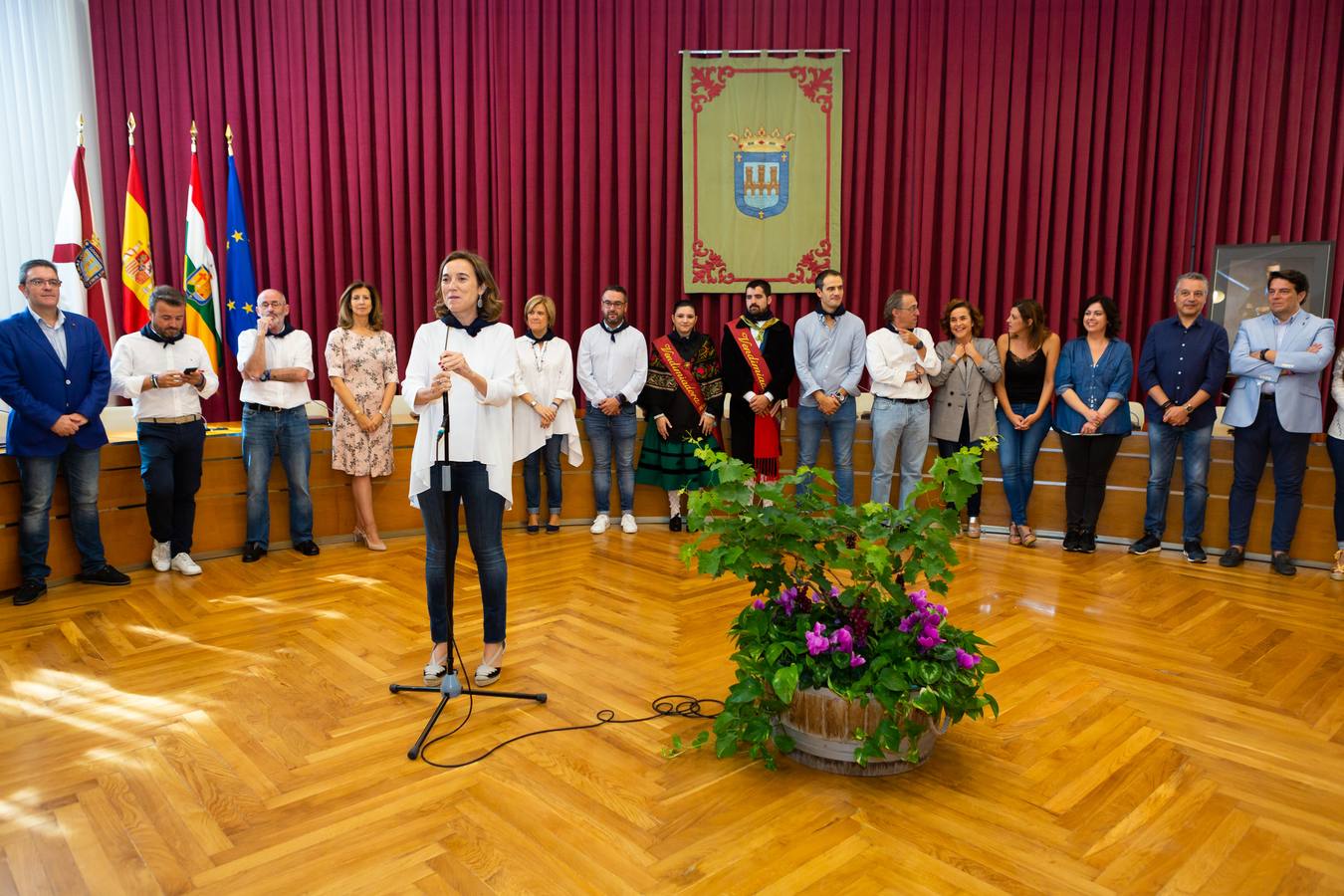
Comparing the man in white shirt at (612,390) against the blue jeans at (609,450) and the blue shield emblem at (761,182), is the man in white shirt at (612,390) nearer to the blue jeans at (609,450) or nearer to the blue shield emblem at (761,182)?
the blue jeans at (609,450)

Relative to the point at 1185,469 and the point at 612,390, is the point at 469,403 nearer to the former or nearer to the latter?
the point at 612,390

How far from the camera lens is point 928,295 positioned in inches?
234

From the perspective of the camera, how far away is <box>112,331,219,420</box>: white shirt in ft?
12.9

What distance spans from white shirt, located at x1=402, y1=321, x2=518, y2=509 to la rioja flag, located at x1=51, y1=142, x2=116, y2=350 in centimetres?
362

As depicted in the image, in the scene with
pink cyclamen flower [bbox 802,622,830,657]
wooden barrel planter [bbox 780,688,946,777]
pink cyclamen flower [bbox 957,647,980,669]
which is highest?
pink cyclamen flower [bbox 802,622,830,657]

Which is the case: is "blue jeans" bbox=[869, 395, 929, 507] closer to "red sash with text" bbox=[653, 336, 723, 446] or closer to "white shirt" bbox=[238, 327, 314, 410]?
"red sash with text" bbox=[653, 336, 723, 446]

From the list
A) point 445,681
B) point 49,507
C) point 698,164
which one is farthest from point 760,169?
point 49,507

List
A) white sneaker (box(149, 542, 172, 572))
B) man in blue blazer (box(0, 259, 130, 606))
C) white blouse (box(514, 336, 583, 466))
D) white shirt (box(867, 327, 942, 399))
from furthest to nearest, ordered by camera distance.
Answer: white blouse (box(514, 336, 583, 466)) < white shirt (box(867, 327, 942, 399)) < white sneaker (box(149, 542, 172, 572)) < man in blue blazer (box(0, 259, 130, 606))

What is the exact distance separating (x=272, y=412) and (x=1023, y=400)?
4.14 m

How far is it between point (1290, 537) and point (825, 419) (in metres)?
2.42

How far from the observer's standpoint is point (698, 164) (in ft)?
19.3

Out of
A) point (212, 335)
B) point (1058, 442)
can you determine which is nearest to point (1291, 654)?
point (1058, 442)

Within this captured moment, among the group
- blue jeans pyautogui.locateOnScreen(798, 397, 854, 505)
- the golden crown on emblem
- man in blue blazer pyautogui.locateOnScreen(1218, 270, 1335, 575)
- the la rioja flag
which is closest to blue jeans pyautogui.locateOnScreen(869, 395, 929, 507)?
blue jeans pyautogui.locateOnScreen(798, 397, 854, 505)

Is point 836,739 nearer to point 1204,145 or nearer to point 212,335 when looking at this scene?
point 212,335
